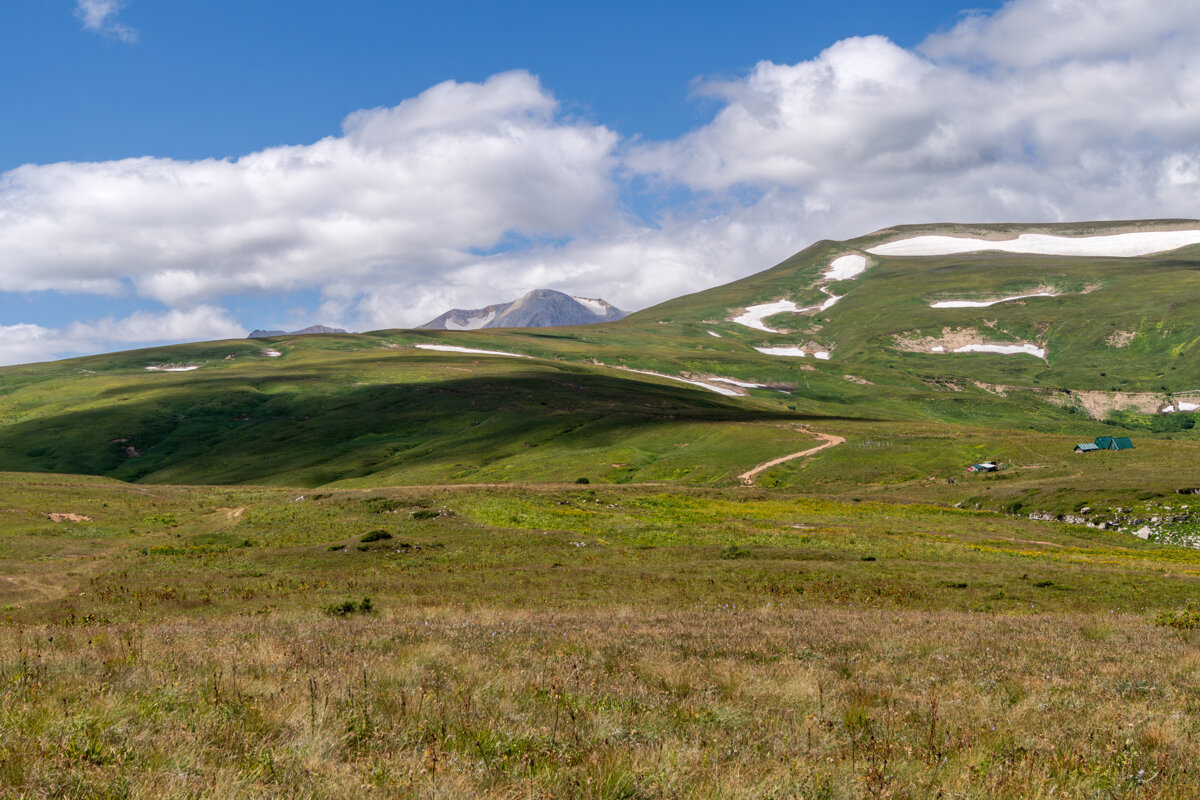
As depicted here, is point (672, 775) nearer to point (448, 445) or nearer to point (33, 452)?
point (448, 445)

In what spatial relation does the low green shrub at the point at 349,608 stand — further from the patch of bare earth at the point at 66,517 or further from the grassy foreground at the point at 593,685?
the patch of bare earth at the point at 66,517

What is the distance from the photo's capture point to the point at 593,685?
9.49m

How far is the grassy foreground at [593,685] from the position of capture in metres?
5.74

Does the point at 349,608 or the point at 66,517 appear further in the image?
the point at 66,517

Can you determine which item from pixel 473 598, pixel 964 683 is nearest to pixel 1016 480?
pixel 473 598

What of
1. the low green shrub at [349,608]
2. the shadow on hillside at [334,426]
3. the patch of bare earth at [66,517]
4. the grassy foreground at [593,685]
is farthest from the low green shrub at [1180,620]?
the shadow on hillside at [334,426]

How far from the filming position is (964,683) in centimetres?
1055

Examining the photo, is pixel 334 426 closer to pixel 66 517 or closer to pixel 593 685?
pixel 66 517

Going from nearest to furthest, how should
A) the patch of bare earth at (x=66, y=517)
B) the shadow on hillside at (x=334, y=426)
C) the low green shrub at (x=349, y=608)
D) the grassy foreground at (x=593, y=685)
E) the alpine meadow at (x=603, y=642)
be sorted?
1. the grassy foreground at (x=593, y=685)
2. the alpine meadow at (x=603, y=642)
3. the low green shrub at (x=349, y=608)
4. the patch of bare earth at (x=66, y=517)
5. the shadow on hillside at (x=334, y=426)

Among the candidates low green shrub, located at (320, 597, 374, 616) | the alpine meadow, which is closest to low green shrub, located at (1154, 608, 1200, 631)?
the alpine meadow

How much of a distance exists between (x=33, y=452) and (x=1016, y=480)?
177 metres

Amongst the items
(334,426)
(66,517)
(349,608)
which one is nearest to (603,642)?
(349,608)

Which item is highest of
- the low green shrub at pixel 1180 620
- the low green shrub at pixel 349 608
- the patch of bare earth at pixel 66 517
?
the low green shrub at pixel 349 608

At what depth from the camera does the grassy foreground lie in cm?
574
